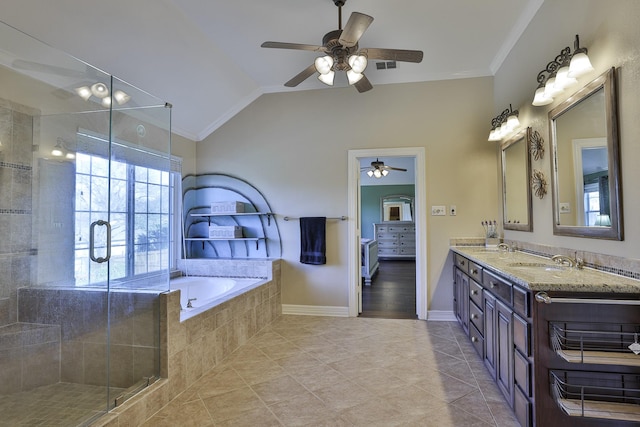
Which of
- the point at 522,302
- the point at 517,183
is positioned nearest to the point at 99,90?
the point at 522,302

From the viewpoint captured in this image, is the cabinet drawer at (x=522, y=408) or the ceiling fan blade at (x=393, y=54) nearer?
the cabinet drawer at (x=522, y=408)

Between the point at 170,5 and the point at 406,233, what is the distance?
26.4ft

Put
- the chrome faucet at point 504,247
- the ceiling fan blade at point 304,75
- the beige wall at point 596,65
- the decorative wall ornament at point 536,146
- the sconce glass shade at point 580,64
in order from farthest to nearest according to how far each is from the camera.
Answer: the chrome faucet at point 504,247
the ceiling fan blade at point 304,75
the decorative wall ornament at point 536,146
the sconce glass shade at point 580,64
the beige wall at point 596,65

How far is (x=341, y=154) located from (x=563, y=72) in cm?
240

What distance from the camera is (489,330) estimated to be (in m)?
2.35

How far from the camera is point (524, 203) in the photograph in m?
2.96

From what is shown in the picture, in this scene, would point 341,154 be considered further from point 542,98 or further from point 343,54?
point 542,98

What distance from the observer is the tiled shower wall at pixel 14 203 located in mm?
2184

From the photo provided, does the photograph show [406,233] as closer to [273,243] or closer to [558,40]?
[273,243]

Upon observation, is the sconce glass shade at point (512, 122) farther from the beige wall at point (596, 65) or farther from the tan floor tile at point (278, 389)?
the tan floor tile at point (278, 389)

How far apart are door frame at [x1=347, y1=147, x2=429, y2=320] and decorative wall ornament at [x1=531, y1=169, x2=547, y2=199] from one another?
49.7 inches

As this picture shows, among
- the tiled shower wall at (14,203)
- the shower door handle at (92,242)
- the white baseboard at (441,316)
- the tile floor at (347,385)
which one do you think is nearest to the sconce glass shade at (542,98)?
the tile floor at (347,385)

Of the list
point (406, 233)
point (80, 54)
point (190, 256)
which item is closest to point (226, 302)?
point (190, 256)

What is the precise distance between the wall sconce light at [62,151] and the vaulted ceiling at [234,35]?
0.70 m
